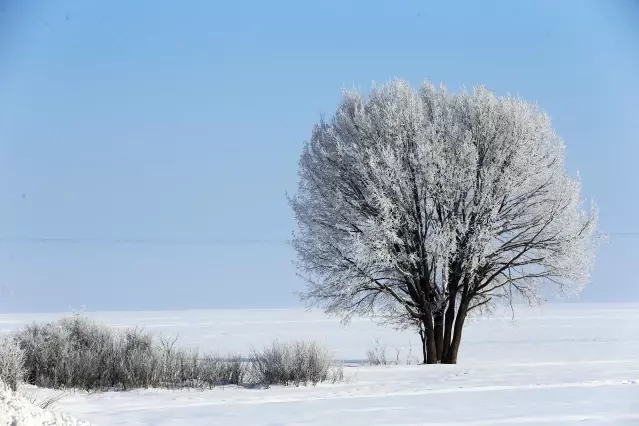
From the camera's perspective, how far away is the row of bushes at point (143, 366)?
15656 mm

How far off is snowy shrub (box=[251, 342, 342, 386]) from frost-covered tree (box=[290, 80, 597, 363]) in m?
3.72

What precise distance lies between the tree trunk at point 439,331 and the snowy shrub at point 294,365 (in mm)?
5651

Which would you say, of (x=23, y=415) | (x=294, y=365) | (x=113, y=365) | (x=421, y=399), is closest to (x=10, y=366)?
(x=113, y=365)

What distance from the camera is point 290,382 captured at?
16.2m

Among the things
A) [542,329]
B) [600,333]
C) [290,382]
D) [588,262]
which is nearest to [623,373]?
[588,262]

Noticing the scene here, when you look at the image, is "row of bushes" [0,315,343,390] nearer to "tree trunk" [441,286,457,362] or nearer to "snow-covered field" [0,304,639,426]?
"snow-covered field" [0,304,639,426]

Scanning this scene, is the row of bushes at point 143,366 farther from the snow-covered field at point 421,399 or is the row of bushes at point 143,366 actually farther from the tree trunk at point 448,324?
the tree trunk at point 448,324

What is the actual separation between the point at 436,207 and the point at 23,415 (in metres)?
13.2

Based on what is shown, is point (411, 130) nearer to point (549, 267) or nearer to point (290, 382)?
point (549, 267)

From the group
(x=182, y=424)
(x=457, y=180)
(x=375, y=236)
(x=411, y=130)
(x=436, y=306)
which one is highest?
(x=411, y=130)

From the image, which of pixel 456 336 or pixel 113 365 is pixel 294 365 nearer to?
pixel 113 365

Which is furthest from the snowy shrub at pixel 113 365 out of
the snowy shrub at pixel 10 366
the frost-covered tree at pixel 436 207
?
the frost-covered tree at pixel 436 207

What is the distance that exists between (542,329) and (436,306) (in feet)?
70.9

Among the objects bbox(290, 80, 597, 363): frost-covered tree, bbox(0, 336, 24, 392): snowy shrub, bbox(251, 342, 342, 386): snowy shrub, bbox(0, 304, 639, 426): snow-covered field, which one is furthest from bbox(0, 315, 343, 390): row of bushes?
bbox(290, 80, 597, 363): frost-covered tree
